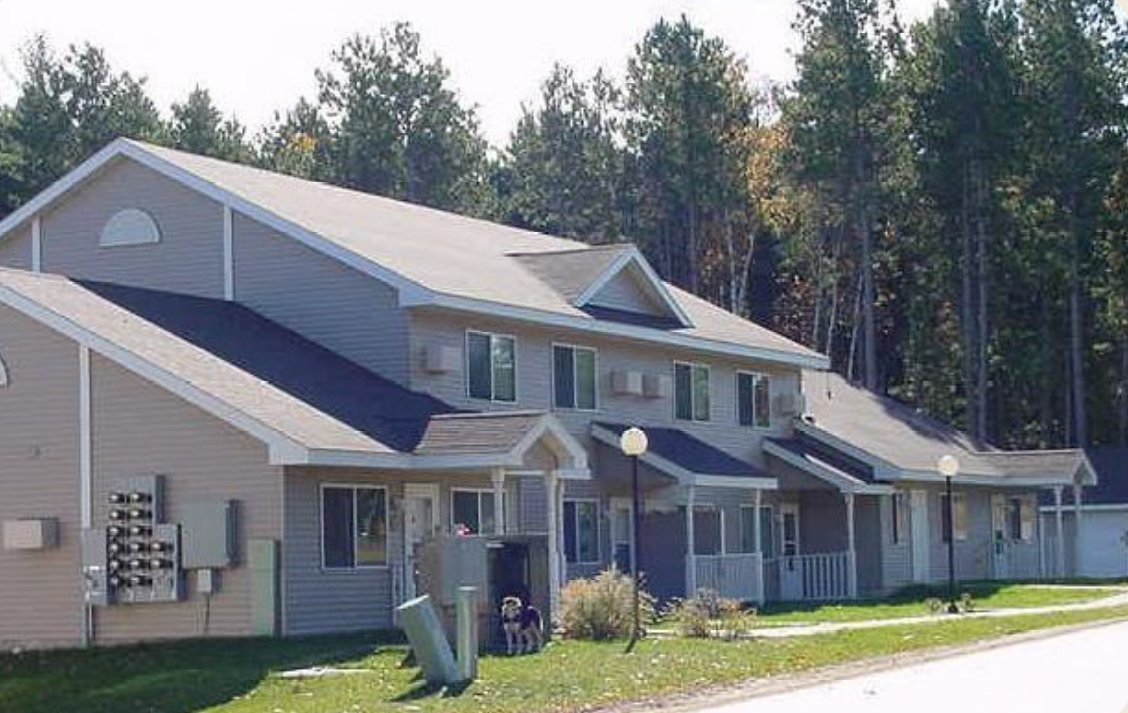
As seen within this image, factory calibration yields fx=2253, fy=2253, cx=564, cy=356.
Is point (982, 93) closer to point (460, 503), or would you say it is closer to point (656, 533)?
point (656, 533)

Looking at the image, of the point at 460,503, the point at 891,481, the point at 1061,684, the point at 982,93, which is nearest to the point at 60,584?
the point at 460,503

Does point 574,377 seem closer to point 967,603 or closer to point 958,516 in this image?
point 967,603

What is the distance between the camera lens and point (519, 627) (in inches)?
1077

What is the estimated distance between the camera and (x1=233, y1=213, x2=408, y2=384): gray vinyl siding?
112 ft

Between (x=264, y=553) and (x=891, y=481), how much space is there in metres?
20.2

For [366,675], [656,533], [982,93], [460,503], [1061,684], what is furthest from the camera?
[982,93]

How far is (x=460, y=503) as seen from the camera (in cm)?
3353

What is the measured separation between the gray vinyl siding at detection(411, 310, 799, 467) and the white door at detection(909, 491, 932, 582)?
3827 mm

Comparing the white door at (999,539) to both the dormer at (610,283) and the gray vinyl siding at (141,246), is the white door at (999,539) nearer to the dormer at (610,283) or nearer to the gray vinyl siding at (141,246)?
the dormer at (610,283)

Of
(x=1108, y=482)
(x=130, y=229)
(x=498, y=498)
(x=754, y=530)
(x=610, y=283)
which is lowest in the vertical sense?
(x=754, y=530)

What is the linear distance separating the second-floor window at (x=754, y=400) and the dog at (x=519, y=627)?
712 inches

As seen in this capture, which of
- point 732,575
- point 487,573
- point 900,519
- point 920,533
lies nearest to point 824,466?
point 900,519

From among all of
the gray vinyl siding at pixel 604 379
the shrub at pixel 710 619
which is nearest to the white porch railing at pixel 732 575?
the gray vinyl siding at pixel 604 379

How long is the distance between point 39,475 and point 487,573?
23.6ft
